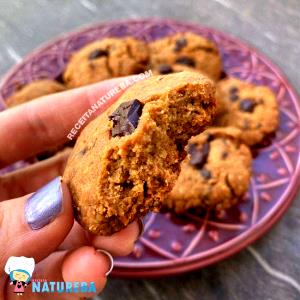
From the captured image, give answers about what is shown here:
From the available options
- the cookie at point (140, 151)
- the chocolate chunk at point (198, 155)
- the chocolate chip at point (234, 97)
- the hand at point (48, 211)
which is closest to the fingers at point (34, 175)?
the hand at point (48, 211)

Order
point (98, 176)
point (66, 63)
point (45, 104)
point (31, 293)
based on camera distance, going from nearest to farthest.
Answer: point (98, 176)
point (31, 293)
point (45, 104)
point (66, 63)

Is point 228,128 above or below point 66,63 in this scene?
above

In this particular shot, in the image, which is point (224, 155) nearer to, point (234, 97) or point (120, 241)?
point (234, 97)

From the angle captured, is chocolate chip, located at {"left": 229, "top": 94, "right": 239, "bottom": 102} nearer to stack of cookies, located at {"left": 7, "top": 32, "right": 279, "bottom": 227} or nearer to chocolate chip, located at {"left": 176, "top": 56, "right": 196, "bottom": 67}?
stack of cookies, located at {"left": 7, "top": 32, "right": 279, "bottom": 227}

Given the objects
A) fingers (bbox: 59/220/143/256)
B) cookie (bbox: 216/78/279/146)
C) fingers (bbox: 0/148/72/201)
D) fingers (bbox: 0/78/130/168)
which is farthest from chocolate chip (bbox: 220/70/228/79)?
fingers (bbox: 59/220/143/256)

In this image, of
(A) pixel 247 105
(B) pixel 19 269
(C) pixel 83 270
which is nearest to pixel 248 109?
(A) pixel 247 105

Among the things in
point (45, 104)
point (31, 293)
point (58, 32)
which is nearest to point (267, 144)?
point (45, 104)

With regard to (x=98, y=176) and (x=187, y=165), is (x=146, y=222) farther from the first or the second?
(x=98, y=176)
